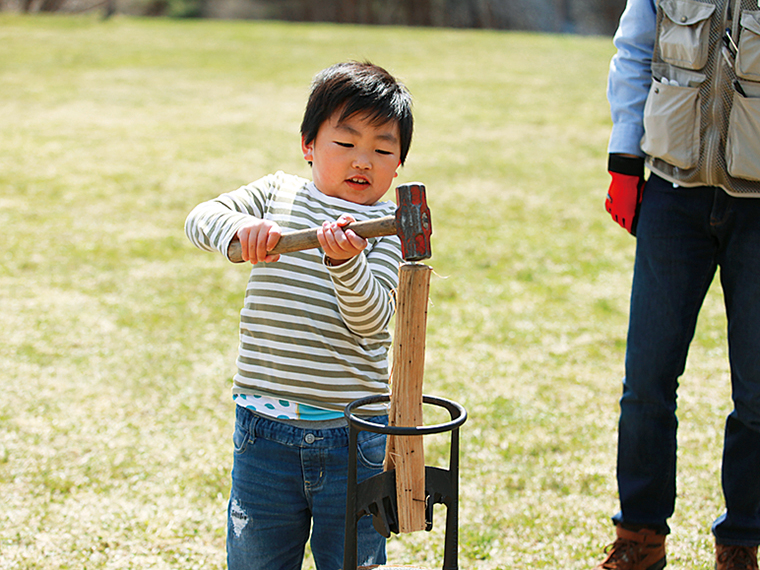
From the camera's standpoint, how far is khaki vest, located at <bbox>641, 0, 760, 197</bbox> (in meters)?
2.08

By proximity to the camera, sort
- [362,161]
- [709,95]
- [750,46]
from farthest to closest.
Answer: [709,95] < [750,46] < [362,161]

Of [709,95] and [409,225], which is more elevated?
[709,95]

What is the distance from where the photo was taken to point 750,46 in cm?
205

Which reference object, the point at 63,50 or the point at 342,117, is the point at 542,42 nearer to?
the point at 63,50

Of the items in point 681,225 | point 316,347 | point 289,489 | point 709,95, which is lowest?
point 289,489

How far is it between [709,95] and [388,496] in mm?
1391

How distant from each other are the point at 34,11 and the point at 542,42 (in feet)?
38.6

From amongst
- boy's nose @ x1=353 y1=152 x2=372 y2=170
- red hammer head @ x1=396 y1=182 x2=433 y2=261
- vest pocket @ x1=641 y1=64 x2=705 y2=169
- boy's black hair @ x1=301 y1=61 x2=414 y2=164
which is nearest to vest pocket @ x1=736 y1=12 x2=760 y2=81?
vest pocket @ x1=641 y1=64 x2=705 y2=169

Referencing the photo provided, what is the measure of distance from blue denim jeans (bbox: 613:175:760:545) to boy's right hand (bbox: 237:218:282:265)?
1216 millimetres

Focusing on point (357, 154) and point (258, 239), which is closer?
point (258, 239)

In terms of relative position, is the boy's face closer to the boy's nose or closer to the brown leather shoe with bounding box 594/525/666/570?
the boy's nose

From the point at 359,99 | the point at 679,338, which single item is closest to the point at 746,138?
the point at 679,338

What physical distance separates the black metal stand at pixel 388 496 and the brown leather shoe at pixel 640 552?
108 centimetres

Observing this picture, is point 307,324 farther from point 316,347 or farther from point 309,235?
point 309,235
